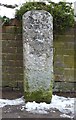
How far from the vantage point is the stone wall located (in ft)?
22.4

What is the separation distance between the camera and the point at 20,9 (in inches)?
265

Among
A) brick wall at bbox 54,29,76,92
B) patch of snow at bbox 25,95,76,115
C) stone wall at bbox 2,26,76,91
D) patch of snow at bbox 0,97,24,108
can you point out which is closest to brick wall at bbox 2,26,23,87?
stone wall at bbox 2,26,76,91

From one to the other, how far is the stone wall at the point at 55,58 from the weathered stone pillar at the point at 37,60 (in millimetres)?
1488

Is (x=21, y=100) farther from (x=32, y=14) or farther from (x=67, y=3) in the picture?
(x=67, y=3)

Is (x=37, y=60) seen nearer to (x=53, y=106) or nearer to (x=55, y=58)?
(x=53, y=106)

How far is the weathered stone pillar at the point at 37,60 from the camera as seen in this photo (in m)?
5.30

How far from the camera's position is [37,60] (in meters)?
5.31

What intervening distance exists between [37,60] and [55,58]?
5.08 ft

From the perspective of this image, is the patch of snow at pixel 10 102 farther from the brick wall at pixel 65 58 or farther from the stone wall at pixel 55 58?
the brick wall at pixel 65 58

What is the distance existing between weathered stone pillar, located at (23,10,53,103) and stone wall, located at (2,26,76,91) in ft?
4.88

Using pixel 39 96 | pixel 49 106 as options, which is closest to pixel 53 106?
pixel 49 106

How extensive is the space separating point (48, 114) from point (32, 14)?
1578 millimetres

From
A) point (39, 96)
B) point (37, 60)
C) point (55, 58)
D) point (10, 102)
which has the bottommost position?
point (10, 102)

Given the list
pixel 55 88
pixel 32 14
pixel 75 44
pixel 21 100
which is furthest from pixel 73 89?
pixel 32 14
